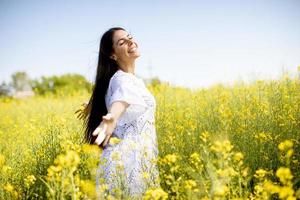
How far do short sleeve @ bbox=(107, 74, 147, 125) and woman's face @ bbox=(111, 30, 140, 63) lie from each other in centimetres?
25

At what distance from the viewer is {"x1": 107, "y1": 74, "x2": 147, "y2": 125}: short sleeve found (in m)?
2.54

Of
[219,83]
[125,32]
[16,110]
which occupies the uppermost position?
[125,32]

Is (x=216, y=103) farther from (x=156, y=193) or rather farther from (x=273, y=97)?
(x=156, y=193)

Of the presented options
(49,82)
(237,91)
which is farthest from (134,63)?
(49,82)

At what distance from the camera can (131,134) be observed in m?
2.67

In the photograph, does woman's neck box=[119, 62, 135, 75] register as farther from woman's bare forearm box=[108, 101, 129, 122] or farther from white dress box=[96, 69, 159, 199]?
woman's bare forearm box=[108, 101, 129, 122]

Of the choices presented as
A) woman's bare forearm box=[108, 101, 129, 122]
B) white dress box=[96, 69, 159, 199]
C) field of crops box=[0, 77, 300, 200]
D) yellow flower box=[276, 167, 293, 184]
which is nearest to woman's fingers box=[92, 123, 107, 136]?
field of crops box=[0, 77, 300, 200]

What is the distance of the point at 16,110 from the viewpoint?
9070 millimetres

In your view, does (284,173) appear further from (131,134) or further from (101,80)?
(101,80)

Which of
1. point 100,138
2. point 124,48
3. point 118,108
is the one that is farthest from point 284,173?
point 124,48

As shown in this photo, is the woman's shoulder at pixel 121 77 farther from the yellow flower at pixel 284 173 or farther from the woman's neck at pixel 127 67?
the yellow flower at pixel 284 173

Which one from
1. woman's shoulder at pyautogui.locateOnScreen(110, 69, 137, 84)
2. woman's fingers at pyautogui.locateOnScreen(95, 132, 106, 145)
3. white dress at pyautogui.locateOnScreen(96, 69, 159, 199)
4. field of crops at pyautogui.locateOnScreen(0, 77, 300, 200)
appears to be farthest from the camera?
woman's shoulder at pyautogui.locateOnScreen(110, 69, 137, 84)

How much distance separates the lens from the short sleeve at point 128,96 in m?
2.54

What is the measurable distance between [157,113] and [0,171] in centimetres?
228
